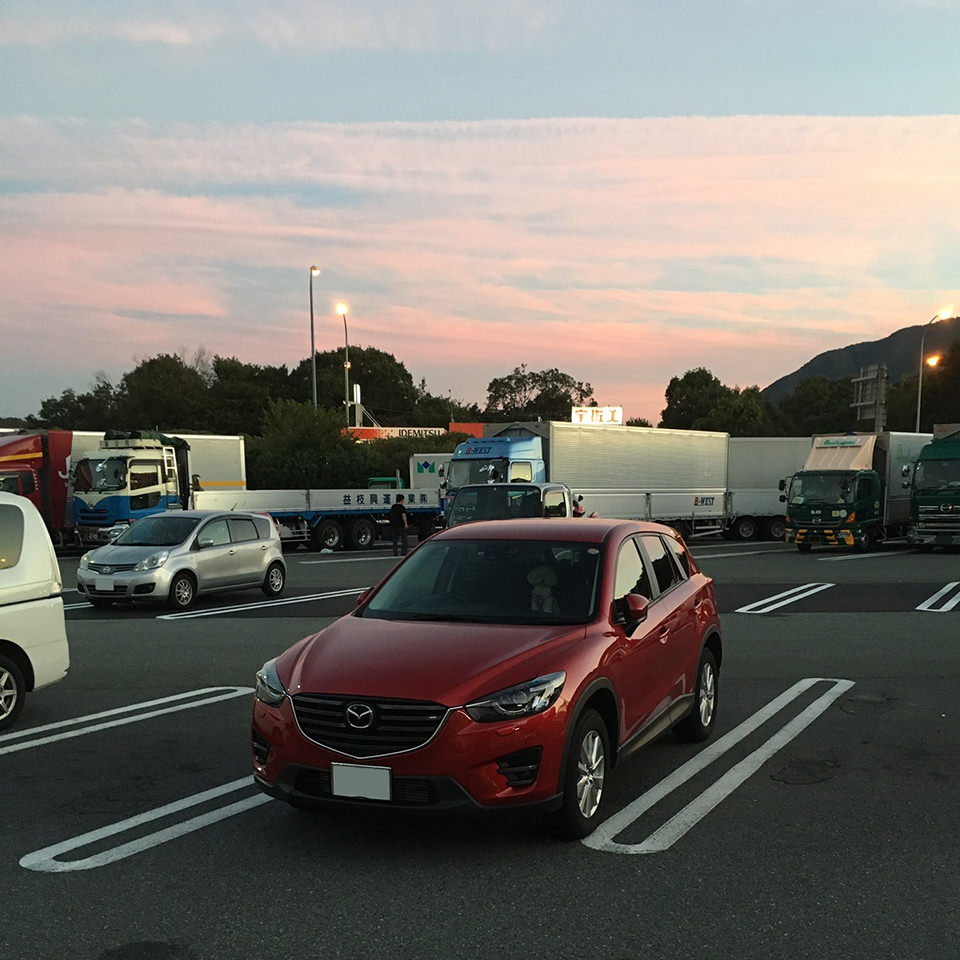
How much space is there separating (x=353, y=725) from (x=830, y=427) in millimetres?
101204

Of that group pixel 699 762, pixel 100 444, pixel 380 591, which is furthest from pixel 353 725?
pixel 100 444

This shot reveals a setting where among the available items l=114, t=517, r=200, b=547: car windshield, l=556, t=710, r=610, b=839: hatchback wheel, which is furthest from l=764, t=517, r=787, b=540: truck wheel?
l=556, t=710, r=610, b=839: hatchback wheel

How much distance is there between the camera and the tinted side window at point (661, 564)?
6.55 metres

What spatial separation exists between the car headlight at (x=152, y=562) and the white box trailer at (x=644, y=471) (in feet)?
53.9

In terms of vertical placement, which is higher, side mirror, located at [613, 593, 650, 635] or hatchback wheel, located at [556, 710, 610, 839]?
side mirror, located at [613, 593, 650, 635]

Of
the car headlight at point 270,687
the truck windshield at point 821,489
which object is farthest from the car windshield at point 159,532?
the truck windshield at point 821,489

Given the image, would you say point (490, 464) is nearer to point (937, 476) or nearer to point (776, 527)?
point (937, 476)

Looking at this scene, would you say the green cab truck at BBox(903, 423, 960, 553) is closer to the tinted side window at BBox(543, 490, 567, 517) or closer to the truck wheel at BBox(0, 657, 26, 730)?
the tinted side window at BBox(543, 490, 567, 517)

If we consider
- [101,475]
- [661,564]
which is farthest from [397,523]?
[661,564]

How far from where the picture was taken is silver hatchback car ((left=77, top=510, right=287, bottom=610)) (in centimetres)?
1502

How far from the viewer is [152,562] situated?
15039mm

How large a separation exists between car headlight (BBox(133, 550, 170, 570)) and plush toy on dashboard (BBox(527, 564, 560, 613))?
34.7 ft

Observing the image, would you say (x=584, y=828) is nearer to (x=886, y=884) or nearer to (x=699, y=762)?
(x=886, y=884)

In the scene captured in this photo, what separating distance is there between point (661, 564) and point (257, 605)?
34.5ft
